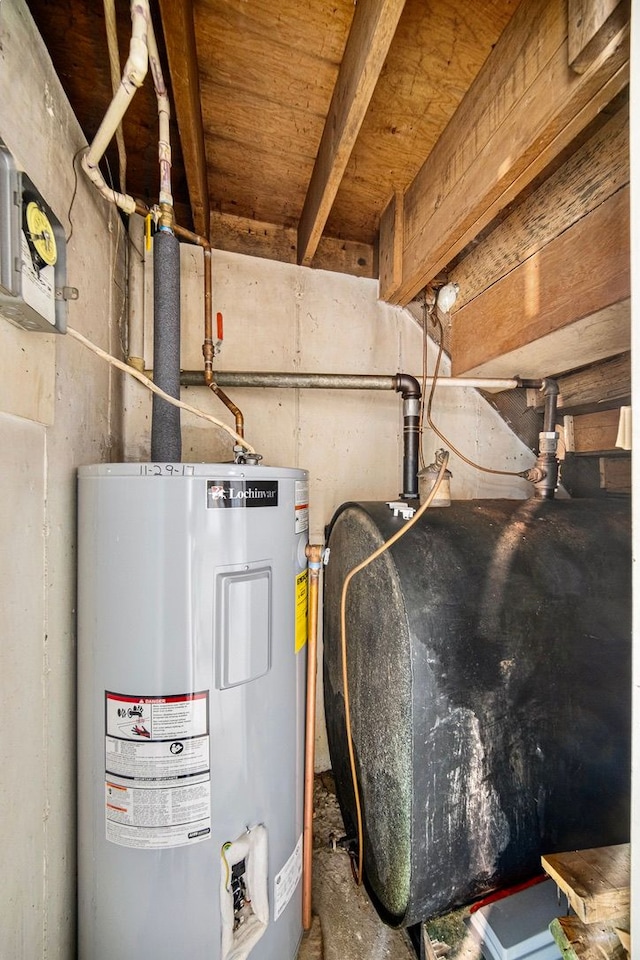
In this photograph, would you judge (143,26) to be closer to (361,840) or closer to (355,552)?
(355,552)

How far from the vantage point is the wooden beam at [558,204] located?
0.85m

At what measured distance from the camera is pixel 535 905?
2.96ft

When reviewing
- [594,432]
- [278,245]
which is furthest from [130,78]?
[594,432]

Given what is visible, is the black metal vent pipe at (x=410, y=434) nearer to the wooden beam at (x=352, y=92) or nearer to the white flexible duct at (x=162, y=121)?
the wooden beam at (x=352, y=92)

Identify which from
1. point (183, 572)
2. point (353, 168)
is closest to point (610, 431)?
point (353, 168)

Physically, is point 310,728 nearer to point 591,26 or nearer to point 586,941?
point 586,941

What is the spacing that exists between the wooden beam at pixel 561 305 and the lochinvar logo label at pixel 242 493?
0.82m

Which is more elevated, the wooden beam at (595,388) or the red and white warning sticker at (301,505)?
the wooden beam at (595,388)

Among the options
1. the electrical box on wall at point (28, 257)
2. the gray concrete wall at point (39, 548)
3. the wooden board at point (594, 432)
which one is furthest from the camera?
the wooden board at point (594, 432)

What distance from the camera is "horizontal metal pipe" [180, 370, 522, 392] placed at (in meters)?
1.36

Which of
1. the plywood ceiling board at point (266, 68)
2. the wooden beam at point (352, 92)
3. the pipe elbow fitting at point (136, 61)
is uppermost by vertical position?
the plywood ceiling board at point (266, 68)

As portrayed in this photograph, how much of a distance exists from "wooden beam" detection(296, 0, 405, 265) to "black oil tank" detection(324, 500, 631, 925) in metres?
0.94

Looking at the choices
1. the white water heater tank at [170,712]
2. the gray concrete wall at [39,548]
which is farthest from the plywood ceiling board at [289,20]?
the white water heater tank at [170,712]

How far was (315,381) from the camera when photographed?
56.1 inches
